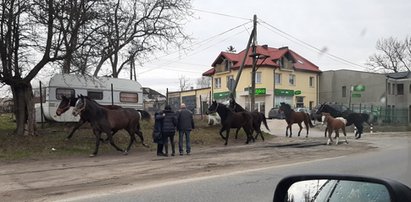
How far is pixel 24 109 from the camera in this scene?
1956 cm

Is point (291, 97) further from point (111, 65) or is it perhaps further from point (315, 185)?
point (315, 185)

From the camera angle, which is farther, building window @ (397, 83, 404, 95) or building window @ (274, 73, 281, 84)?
building window @ (397, 83, 404, 95)

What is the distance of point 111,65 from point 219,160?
2477 centimetres

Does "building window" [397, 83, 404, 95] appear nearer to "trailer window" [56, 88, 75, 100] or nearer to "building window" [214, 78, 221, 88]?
"building window" [214, 78, 221, 88]

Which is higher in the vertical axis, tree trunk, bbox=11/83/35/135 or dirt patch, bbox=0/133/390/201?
tree trunk, bbox=11/83/35/135

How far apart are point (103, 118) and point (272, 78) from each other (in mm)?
47561

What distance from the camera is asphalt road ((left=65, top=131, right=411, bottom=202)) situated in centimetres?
907

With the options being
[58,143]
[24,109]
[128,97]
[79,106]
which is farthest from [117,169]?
[128,97]

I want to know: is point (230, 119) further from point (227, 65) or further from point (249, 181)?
point (227, 65)

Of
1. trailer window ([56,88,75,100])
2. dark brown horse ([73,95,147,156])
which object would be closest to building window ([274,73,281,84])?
trailer window ([56,88,75,100])

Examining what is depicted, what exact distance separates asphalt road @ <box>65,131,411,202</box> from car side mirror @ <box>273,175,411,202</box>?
4521mm

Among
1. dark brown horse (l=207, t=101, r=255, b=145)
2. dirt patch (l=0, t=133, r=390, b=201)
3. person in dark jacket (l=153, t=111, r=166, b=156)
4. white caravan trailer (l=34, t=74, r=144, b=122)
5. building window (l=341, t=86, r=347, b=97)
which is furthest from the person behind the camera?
building window (l=341, t=86, r=347, b=97)

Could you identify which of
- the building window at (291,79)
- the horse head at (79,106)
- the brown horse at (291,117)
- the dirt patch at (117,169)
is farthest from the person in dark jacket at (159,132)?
the building window at (291,79)

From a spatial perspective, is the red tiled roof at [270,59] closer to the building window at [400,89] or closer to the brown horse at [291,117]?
the building window at [400,89]
